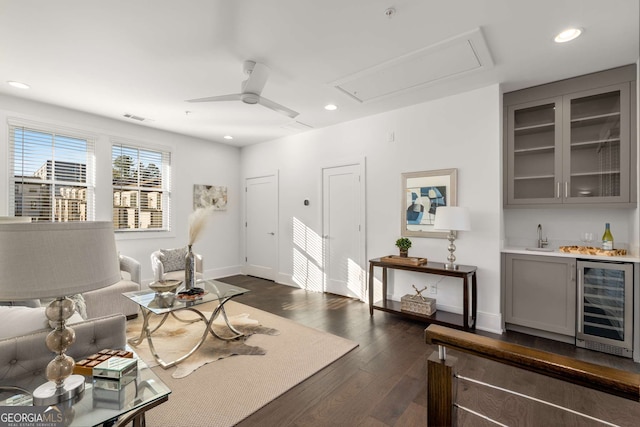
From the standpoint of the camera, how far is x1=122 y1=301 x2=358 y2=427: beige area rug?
1.93 metres

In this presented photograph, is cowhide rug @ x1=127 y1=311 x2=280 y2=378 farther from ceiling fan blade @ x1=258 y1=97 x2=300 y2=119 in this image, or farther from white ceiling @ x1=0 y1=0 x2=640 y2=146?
white ceiling @ x1=0 y1=0 x2=640 y2=146

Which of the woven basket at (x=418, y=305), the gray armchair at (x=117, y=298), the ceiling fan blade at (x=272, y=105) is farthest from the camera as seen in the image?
the woven basket at (x=418, y=305)

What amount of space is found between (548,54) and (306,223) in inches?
151

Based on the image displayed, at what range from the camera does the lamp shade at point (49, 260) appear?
98cm

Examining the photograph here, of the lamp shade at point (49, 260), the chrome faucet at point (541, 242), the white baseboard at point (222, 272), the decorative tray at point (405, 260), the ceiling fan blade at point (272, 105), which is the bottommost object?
the white baseboard at point (222, 272)

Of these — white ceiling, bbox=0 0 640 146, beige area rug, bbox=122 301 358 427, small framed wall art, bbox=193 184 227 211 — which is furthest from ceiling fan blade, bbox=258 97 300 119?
small framed wall art, bbox=193 184 227 211

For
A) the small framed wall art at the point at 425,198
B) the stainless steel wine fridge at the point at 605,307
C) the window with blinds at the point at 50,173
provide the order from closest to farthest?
the stainless steel wine fridge at the point at 605,307 < the small framed wall art at the point at 425,198 < the window with blinds at the point at 50,173

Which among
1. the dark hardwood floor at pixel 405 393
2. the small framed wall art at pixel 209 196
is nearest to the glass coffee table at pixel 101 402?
the dark hardwood floor at pixel 405 393

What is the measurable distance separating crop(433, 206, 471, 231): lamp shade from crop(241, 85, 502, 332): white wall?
341 mm

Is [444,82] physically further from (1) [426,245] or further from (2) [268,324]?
(2) [268,324]

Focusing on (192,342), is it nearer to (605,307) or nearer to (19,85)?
(19,85)

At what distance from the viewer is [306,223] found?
524cm

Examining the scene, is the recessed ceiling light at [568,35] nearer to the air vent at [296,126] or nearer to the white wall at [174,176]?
the air vent at [296,126]

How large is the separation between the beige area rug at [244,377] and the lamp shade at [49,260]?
4.32 ft
